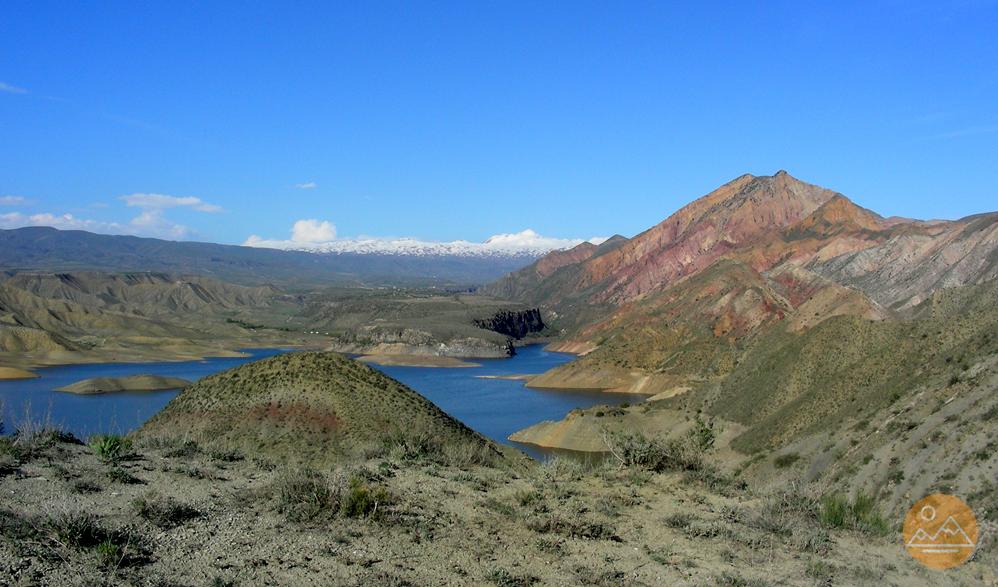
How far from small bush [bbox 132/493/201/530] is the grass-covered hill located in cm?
1388

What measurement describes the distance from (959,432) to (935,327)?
2417 centimetres

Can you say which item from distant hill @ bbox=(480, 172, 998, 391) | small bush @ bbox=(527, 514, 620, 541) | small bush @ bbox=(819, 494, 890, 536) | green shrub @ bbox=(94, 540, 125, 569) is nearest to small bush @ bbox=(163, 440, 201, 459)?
green shrub @ bbox=(94, 540, 125, 569)

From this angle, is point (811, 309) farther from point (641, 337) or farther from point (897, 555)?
point (897, 555)

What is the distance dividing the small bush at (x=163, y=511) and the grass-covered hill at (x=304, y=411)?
13.9 meters

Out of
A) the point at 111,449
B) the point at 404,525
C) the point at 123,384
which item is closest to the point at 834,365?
the point at 404,525

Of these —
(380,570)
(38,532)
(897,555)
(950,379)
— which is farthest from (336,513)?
(950,379)

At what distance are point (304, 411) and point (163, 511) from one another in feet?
62.6

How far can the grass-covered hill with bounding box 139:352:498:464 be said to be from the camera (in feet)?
91.7

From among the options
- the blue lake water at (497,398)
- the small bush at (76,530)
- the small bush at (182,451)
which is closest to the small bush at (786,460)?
the blue lake water at (497,398)

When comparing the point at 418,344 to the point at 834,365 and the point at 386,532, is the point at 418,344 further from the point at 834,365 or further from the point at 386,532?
the point at 386,532

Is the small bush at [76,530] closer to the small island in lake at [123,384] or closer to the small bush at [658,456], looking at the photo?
the small bush at [658,456]

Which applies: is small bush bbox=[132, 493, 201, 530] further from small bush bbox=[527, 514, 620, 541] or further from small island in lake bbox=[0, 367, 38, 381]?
small island in lake bbox=[0, 367, 38, 381]

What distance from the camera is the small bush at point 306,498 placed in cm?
1163

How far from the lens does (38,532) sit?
31.7ft
